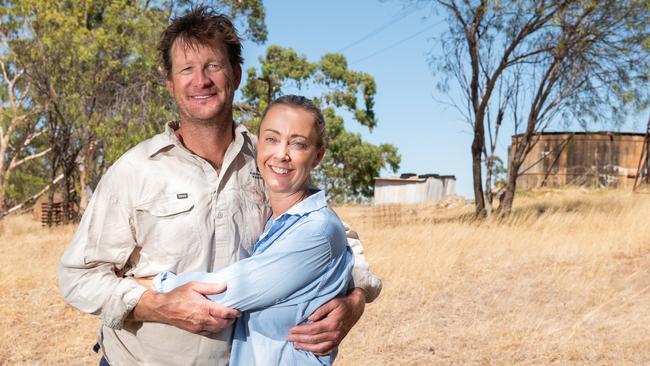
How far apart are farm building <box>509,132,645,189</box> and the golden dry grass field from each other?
16271 millimetres

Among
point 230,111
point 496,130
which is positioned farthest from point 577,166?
point 230,111

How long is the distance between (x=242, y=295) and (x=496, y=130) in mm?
15862

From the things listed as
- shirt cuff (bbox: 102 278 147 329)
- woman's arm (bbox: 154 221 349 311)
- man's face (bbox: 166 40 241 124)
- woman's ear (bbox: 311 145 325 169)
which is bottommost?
shirt cuff (bbox: 102 278 147 329)

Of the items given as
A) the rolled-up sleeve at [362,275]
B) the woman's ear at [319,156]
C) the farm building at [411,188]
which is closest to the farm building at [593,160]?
the farm building at [411,188]

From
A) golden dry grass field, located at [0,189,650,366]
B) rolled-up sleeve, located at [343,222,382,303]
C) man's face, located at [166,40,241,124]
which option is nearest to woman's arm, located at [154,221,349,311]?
rolled-up sleeve, located at [343,222,382,303]

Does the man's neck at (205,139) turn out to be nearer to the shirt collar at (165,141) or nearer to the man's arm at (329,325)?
the shirt collar at (165,141)

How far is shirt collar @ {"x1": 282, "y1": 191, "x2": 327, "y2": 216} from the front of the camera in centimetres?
198

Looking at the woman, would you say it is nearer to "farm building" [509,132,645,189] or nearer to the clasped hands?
the clasped hands

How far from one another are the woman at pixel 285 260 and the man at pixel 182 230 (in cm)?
5

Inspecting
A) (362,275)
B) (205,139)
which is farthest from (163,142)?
(362,275)

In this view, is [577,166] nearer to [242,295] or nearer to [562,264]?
[562,264]

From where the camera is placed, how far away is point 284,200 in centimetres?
211

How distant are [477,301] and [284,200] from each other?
683cm

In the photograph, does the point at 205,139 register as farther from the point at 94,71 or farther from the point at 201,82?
the point at 94,71
